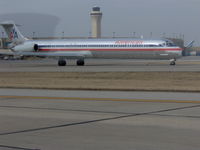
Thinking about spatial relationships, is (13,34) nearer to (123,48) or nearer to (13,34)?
(13,34)

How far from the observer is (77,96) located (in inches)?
759

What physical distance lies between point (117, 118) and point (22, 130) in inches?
113

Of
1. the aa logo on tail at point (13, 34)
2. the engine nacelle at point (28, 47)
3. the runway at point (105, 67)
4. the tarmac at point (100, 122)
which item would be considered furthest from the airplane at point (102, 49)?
the tarmac at point (100, 122)

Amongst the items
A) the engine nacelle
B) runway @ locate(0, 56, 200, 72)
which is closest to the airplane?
the engine nacelle

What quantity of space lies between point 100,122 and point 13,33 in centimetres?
5338

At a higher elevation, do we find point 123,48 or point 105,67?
point 123,48

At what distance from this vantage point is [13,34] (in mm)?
63812

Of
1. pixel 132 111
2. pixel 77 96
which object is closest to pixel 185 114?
pixel 132 111

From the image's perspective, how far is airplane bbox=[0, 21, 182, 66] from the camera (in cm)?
5253

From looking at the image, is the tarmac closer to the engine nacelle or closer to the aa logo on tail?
the engine nacelle

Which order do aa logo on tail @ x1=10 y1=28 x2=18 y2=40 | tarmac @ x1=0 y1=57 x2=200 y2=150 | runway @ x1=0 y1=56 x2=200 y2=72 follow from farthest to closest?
aa logo on tail @ x1=10 y1=28 x2=18 y2=40 < runway @ x1=0 y1=56 x2=200 y2=72 < tarmac @ x1=0 y1=57 x2=200 y2=150

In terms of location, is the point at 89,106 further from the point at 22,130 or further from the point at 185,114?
the point at 22,130

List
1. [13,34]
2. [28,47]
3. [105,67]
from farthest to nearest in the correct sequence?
1. [13,34]
2. [28,47]
3. [105,67]

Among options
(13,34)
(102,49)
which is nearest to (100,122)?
(102,49)
